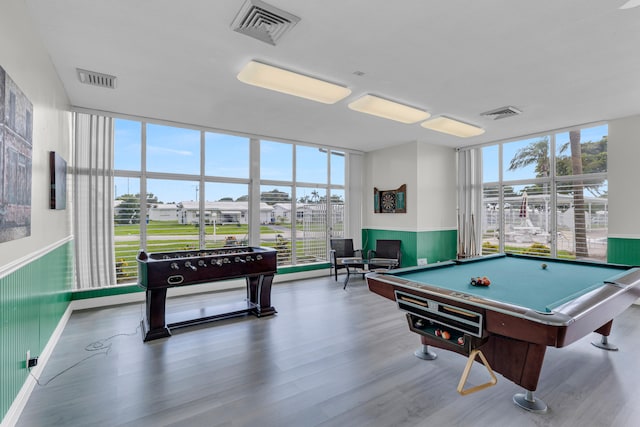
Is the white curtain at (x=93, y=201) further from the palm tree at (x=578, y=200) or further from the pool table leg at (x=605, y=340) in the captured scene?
the palm tree at (x=578, y=200)

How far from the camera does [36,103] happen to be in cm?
257

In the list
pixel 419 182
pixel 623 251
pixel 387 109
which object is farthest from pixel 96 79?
pixel 623 251

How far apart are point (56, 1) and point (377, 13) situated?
234cm

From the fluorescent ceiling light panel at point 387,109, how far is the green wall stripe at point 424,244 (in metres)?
2.52

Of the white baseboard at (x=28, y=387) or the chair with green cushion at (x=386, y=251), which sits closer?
the white baseboard at (x=28, y=387)

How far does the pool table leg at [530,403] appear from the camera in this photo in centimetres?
218

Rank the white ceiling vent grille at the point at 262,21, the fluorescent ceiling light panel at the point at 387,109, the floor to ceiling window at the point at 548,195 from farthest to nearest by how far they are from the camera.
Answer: the floor to ceiling window at the point at 548,195
the fluorescent ceiling light panel at the point at 387,109
the white ceiling vent grille at the point at 262,21

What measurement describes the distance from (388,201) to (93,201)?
213 inches

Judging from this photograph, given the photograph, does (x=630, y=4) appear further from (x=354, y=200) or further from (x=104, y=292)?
(x=104, y=292)

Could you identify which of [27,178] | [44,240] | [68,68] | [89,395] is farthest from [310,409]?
[68,68]

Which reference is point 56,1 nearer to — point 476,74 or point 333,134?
point 476,74

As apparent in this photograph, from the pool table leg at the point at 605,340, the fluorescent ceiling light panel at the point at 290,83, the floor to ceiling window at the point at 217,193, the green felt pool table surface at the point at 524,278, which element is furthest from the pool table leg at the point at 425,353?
the floor to ceiling window at the point at 217,193

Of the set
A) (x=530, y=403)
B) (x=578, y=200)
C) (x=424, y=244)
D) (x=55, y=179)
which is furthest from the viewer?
(x=424, y=244)

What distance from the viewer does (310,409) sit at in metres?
2.21
